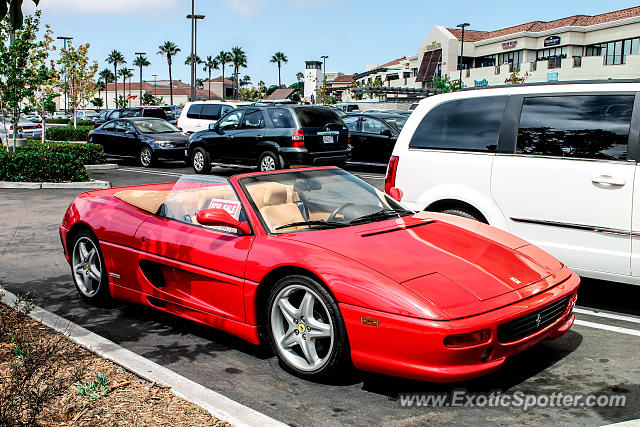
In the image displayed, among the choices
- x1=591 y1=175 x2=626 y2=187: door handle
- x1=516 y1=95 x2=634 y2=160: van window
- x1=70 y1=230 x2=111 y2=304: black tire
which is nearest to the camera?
x1=591 y1=175 x2=626 y2=187: door handle

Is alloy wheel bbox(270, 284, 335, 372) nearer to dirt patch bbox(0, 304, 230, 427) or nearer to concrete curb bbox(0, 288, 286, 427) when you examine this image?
concrete curb bbox(0, 288, 286, 427)

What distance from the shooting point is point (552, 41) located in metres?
64.0

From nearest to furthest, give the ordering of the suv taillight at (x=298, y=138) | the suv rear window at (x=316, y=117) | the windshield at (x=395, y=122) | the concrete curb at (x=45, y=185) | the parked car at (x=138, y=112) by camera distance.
Answer: the concrete curb at (x=45, y=185)
the suv taillight at (x=298, y=138)
the suv rear window at (x=316, y=117)
the windshield at (x=395, y=122)
the parked car at (x=138, y=112)

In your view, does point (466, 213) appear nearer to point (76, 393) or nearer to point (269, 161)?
point (76, 393)

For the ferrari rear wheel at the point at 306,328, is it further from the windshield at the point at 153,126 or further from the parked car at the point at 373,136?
the windshield at the point at 153,126

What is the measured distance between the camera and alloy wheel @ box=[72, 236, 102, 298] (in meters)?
5.82

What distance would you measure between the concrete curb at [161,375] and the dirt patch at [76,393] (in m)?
0.05

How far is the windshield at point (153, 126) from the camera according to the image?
21000 millimetres

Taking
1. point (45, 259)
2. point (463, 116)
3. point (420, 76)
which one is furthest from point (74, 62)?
point (420, 76)

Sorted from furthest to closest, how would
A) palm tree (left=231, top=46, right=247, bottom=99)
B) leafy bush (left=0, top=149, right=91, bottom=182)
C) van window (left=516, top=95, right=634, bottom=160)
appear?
palm tree (left=231, top=46, right=247, bottom=99) < leafy bush (left=0, top=149, right=91, bottom=182) < van window (left=516, top=95, right=634, bottom=160)

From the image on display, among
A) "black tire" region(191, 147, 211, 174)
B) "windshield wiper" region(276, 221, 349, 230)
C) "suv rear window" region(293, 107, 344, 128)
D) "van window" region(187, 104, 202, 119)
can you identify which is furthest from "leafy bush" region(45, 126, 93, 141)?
"windshield wiper" region(276, 221, 349, 230)

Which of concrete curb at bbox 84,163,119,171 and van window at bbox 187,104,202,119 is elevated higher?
van window at bbox 187,104,202,119

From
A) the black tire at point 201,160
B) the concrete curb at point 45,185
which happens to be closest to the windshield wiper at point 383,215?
the concrete curb at point 45,185

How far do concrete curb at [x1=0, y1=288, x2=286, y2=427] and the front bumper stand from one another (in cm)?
66
